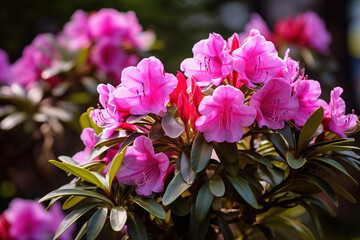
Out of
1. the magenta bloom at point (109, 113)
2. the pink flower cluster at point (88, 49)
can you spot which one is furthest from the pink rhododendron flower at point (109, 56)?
the magenta bloom at point (109, 113)

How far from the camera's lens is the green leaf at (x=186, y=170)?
2.99 feet

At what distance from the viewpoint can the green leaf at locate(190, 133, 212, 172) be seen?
91cm

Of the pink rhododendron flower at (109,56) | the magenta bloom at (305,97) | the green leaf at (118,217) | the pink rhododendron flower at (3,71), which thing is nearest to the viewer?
the green leaf at (118,217)

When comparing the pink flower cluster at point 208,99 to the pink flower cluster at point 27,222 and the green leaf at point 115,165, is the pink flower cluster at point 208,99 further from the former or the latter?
the pink flower cluster at point 27,222

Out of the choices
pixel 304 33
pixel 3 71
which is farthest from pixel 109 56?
pixel 304 33

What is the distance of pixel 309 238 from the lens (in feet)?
4.00

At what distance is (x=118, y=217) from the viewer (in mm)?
917

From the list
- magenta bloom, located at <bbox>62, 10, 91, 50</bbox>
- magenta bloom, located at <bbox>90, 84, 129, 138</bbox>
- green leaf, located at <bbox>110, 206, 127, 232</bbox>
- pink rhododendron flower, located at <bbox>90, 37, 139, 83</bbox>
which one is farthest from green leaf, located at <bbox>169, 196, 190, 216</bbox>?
magenta bloom, located at <bbox>62, 10, 91, 50</bbox>

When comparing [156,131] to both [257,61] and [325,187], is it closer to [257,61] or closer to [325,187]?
[257,61]

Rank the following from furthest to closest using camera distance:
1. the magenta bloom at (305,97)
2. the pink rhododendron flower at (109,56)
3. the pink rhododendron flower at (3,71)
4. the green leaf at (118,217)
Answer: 1. the pink rhododendron flower at (3,71)
2. the pink rhododendron flower at (109,56)
3. the magenta bloom at (305,97)
4. the green leaf at (118,217)

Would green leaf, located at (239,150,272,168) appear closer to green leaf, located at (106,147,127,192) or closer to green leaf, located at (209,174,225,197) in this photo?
green leaf, located at (209,174,225,197)

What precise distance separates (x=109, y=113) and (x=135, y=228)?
0.27 meters

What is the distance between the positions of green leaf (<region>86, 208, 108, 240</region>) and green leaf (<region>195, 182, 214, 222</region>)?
205 millimetres

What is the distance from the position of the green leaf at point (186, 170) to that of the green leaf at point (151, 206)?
83 mm
